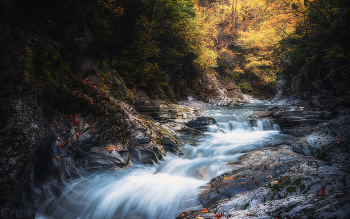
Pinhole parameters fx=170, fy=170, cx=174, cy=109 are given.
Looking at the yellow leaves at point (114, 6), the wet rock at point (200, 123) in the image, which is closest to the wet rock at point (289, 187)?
the wet rock at point (200, 123)

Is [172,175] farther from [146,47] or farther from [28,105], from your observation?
[146,47]

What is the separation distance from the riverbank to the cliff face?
275 cm

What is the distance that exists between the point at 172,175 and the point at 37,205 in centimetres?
340

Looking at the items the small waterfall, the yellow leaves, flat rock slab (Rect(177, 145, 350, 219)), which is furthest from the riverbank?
the yellow leaves

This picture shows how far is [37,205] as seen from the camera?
3451 millimetres

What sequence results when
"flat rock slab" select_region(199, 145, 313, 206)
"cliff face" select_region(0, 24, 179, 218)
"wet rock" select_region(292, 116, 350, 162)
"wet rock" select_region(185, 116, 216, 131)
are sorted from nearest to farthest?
"cliff face" select_region(0, 24, 179, 218), "flat rock slab" select_region(199, 145, 313, 206), "wet rock" select_region(292, 116, 350, 162), "wet rock" select_region(185, 116, 216, 131)

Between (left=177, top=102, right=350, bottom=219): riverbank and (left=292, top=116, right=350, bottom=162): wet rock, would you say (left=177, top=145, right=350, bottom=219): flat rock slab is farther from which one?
(left=292, top=116, right=350, bottom=162): wet rock

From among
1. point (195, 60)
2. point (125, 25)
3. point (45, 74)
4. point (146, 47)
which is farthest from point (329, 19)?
point (45, 74)

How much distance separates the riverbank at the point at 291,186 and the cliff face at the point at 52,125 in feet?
9.03

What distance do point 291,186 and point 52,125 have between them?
5.27 metres

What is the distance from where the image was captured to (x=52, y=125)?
4309 mm

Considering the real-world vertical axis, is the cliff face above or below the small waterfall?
above

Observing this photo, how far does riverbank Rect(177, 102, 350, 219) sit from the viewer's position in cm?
183

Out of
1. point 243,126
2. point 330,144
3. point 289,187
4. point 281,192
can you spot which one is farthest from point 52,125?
point 243,126
